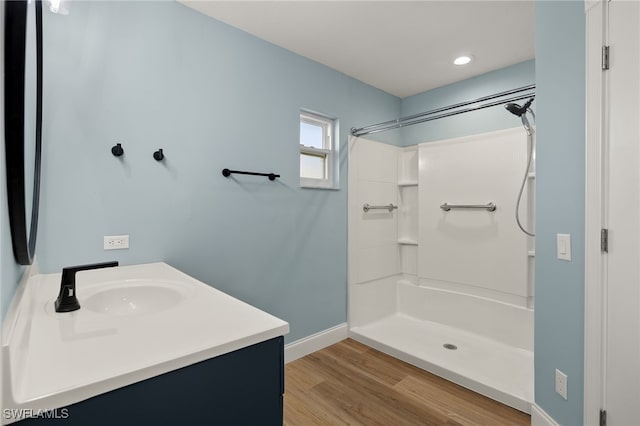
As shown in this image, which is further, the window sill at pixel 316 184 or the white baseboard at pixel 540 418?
the window sill at pixel 316 184

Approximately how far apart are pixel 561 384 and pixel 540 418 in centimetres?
29

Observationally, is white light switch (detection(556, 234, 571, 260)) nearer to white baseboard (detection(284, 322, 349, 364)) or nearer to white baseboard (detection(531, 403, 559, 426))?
white baseboard (detection(531, 403, 559, 426))

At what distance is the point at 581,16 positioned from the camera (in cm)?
136

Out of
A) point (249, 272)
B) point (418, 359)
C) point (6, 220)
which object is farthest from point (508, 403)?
point (6, 220)

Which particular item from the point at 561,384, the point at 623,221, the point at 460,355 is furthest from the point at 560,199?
the point at 460,355

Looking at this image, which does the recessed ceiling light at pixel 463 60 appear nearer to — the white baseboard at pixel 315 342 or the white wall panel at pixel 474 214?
the white wall panel at pixel 474 214

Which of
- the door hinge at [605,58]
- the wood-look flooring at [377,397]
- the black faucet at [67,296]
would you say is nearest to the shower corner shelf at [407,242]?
the wood-look flooring at [377,397]

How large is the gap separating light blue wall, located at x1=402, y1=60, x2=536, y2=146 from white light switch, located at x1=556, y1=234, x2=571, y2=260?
5.21 ft

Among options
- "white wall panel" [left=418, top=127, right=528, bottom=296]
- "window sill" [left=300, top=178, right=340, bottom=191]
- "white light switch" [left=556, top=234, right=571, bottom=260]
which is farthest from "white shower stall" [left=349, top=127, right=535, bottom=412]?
"white light switch" [left=556, top=234, right=571, bottom=260]

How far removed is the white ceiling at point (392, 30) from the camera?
192cm

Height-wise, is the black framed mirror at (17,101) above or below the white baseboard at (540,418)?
above

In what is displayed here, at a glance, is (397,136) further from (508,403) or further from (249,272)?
(508,403)

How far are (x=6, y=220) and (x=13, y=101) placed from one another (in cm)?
32

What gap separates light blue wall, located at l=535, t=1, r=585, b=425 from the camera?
4.52 feet
